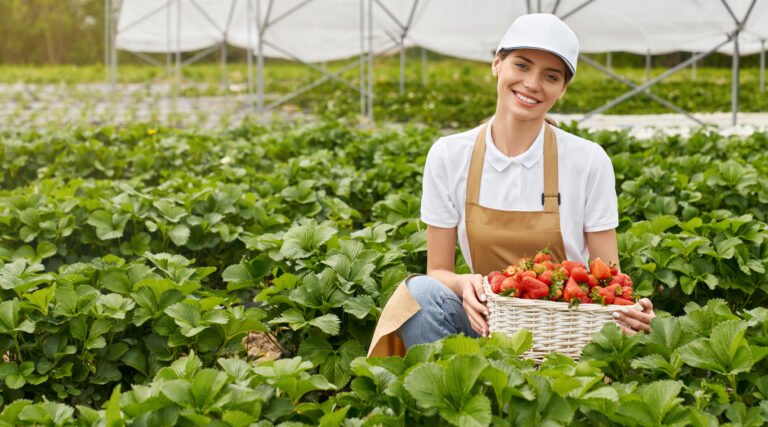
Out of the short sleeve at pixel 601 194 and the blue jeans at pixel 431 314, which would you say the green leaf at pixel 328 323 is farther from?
the short sleeve at pixel 601 194

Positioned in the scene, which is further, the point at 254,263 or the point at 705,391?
the point at 254,263

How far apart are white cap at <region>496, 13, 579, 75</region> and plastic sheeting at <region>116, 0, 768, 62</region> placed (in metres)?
4.50

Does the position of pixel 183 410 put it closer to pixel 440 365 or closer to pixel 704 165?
pixel 440 365

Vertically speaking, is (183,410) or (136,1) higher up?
(136,1)

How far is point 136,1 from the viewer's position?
1565cm

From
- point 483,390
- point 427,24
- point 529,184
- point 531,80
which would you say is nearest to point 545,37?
point 531,80

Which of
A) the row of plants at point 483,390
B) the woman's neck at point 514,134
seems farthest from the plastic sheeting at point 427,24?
the row of plants at point 483,390

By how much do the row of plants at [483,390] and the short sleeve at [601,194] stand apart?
1.51 ft

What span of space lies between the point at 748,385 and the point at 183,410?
1307 millimetres

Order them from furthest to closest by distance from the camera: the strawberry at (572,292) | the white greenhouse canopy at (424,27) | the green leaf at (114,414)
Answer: the white greenhouse canopy at (424,27) < the strawberry at (572,292) < the green leaf at (114,414)

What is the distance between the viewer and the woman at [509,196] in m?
2.20

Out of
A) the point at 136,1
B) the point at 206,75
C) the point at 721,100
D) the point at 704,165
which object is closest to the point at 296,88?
the point at 136,1

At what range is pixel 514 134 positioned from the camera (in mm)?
2340

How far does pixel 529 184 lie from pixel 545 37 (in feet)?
1.51
